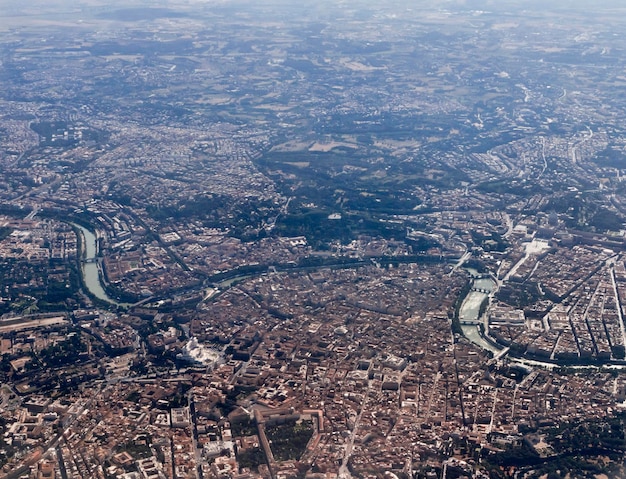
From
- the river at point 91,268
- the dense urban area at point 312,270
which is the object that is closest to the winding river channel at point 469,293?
the river at point 91,268

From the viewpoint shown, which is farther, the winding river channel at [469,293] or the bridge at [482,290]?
the bridge at [482,290]

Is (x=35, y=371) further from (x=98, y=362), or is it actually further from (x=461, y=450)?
(x=461, y=450)

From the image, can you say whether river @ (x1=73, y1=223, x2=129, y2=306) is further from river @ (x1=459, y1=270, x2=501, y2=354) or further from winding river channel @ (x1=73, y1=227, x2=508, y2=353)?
river @ (x1=459, y1=270, x2=501, y2=354)

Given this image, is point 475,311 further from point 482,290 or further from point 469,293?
point 482,290

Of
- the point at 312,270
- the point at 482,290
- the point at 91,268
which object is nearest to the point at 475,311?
the point at 482,290

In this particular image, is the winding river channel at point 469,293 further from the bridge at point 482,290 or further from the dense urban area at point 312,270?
the dense urban area at point 312,270

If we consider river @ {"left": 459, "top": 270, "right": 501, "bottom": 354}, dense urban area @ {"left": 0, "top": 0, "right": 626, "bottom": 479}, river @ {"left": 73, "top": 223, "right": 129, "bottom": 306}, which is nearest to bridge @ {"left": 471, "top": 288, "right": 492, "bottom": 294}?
river @ {"left": 459, "top": 270, "right": 501, "bottom": 354}

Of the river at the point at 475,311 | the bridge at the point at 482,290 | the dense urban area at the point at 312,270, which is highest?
the dense urban area at the point at 312,270

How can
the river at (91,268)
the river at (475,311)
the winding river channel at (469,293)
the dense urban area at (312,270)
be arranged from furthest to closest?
the river at (91,268) → the winding river channel at (469,293) → the river at (475,311) → the dense urban area at (312,270)
